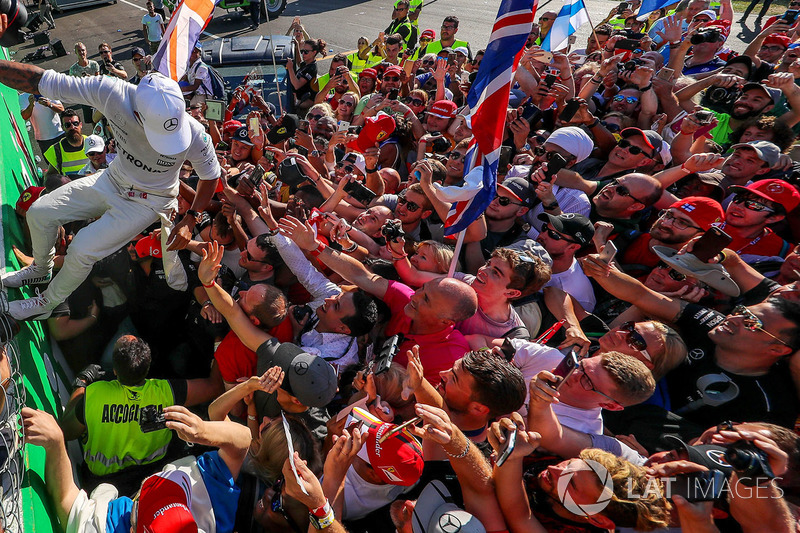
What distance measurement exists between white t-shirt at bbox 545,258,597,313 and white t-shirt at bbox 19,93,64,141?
676cm

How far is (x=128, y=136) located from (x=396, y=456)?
7.80ft

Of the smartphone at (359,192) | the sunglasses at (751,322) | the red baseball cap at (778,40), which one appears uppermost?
the red baseball cap at (778,40)

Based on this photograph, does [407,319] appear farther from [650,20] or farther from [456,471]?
[650,20]

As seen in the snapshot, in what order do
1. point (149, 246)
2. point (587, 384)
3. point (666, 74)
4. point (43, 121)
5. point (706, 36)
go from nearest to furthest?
point (587, 384)
point (149, 246)
point (666, 74)
point (706, 36)
point (43, 121)

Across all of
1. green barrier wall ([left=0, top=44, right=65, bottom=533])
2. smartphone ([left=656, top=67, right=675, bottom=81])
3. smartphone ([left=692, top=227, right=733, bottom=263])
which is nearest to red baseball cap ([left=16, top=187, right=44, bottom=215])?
green barrier wall ([left=0, top=44, right=65, bottom=533])

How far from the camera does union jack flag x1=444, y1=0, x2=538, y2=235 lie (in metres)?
3.19

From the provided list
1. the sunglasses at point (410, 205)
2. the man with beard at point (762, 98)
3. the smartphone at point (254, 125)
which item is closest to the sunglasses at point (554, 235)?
the sunglasses at point (410, 205)

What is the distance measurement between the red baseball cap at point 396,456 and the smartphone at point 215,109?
3.95 m

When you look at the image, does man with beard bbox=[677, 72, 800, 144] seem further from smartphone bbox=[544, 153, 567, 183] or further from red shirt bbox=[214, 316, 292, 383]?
red shirt bbox=[214, 316, 292, 383]

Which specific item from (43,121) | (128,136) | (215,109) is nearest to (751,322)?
(128,136)

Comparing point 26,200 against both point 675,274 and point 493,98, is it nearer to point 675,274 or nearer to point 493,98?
point 493,98

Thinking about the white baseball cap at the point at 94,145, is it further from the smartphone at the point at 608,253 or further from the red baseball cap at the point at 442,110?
the smartphone at the point at 608,253

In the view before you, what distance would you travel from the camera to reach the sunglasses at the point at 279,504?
7.78 feet

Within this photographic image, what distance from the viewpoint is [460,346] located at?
319 cm
